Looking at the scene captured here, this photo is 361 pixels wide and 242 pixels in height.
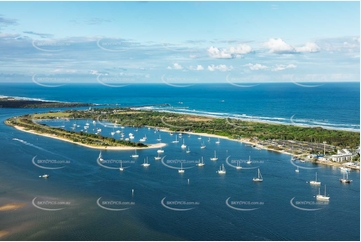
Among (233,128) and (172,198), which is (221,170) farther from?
(233,128)

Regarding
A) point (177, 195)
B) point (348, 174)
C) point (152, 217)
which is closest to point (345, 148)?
point (348, 174)

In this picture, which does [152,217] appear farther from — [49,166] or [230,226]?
[49,166]

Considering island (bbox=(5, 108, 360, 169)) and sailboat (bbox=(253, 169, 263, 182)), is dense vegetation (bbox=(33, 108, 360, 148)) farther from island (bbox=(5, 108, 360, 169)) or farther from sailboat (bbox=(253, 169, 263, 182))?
sailboat (bbox=(253, 169, 263, 182))

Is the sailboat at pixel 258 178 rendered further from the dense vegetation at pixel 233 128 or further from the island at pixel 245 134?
the dense vegetation at pixel 233 128

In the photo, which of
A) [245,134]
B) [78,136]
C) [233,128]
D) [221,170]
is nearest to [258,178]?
[221,170]

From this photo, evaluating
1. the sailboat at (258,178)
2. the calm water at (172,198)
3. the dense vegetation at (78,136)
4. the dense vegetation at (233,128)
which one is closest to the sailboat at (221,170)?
the calm water at (172,198)

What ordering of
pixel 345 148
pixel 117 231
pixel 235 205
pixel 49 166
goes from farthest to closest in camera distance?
pixel 345 148 < pixel 49 166 < pixel 235 205 < pixel 117 231
